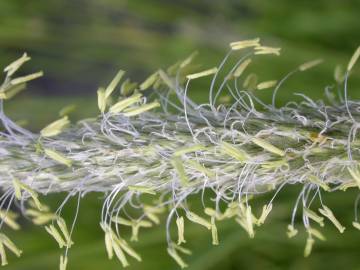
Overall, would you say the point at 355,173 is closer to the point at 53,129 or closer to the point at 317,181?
the point at 317,181

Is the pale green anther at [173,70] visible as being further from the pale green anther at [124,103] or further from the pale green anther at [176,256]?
the pale green anther at [176,256]

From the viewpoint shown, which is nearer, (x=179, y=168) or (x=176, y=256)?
(x=179, y=168)

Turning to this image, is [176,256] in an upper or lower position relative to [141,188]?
lower

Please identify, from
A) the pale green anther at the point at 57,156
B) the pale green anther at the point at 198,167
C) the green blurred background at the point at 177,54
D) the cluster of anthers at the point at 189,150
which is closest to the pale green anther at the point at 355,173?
the cluster of anthers at the point at 189,150

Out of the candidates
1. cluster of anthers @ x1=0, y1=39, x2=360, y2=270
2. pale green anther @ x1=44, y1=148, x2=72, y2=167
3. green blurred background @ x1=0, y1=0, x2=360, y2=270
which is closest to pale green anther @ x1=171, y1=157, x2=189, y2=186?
cluster of anthers @ x1=0, y1=39, x2=360, y2=270

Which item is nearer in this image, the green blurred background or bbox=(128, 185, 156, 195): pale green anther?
bbox=(128, 185, 156, 195): pale green anther

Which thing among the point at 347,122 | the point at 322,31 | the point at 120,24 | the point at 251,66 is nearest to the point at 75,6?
the point at 120,24

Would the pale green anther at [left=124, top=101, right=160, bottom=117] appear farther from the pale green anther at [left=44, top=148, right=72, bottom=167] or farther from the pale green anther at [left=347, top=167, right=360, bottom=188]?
the pale green anther at [left=347, top=167, right=360, bottom=188]

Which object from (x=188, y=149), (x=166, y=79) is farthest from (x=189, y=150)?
(x=166, y=79)
